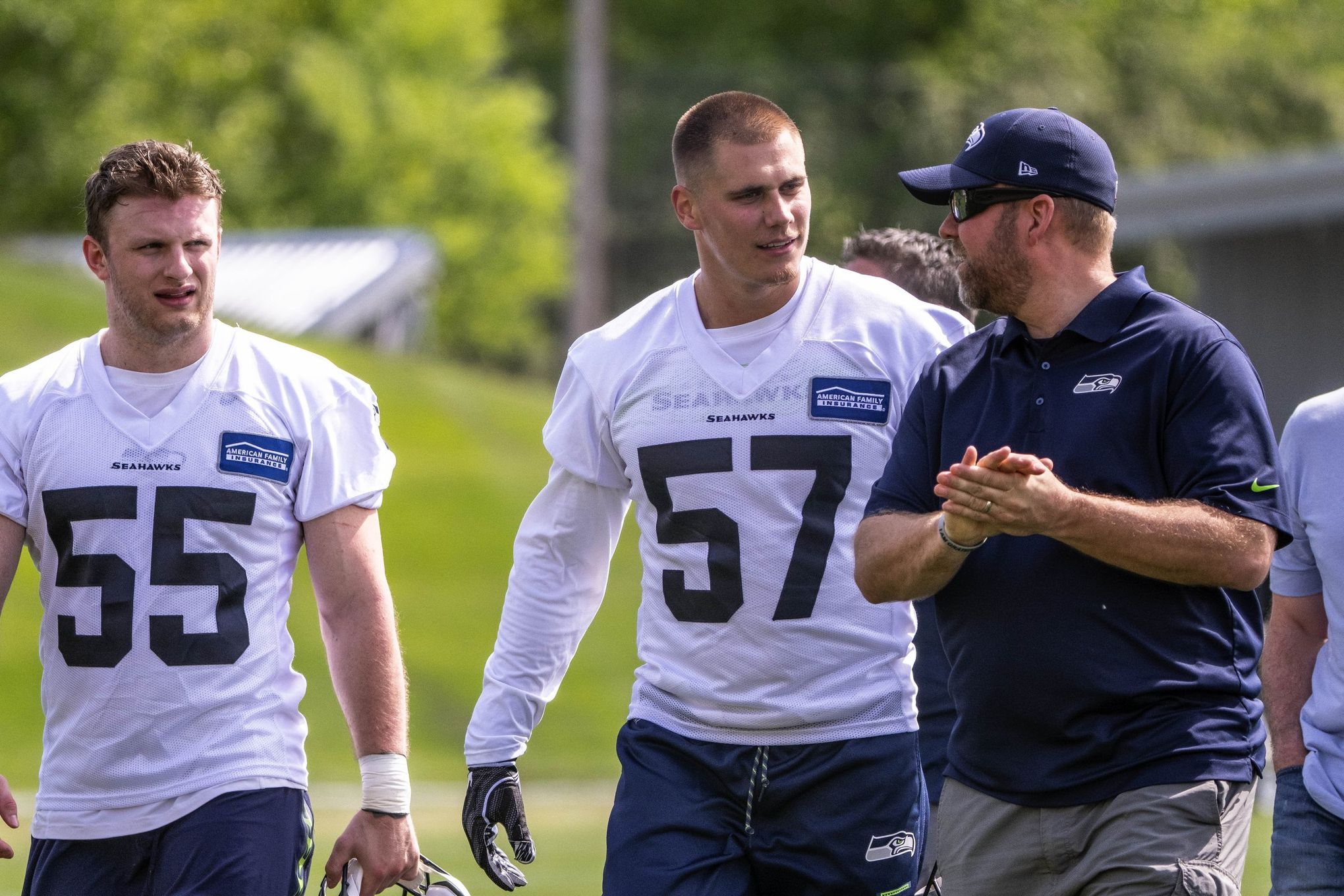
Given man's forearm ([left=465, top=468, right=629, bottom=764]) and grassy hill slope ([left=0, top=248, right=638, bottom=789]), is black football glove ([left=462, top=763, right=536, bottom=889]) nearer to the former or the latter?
man's forearm ([left=465, top=468, right=629, bottom=764])

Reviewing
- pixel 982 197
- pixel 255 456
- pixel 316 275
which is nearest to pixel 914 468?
pixel 982 197

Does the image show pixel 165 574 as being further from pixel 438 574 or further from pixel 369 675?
pixel 438 574

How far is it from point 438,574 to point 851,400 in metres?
20.1

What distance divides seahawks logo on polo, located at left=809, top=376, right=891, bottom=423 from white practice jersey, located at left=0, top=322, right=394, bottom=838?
1136 millimetres

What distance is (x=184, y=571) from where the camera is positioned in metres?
4.55

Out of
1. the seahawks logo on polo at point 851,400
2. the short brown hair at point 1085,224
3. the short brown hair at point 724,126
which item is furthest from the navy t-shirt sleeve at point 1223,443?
the short brown hair at point 724,126

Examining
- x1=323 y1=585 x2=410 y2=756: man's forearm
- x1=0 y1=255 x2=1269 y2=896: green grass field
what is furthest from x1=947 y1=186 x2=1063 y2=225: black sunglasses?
x1=0 y1=255 x2=1269 y2=896: green grass field

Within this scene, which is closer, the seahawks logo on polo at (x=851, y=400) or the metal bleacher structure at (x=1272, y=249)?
the seahawks logo on polo at (x=851, y=400)

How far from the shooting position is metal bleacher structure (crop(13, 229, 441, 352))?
33812 mm

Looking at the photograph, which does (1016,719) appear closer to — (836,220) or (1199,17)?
(836,220)

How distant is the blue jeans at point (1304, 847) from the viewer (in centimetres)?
432

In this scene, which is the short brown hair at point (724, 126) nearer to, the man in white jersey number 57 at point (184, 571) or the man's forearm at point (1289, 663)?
the man in white jersey number 57 at point (184, 571)

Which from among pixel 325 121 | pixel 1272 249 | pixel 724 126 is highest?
pixel 325 121

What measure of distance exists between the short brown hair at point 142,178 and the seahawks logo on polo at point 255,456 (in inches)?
24.7
